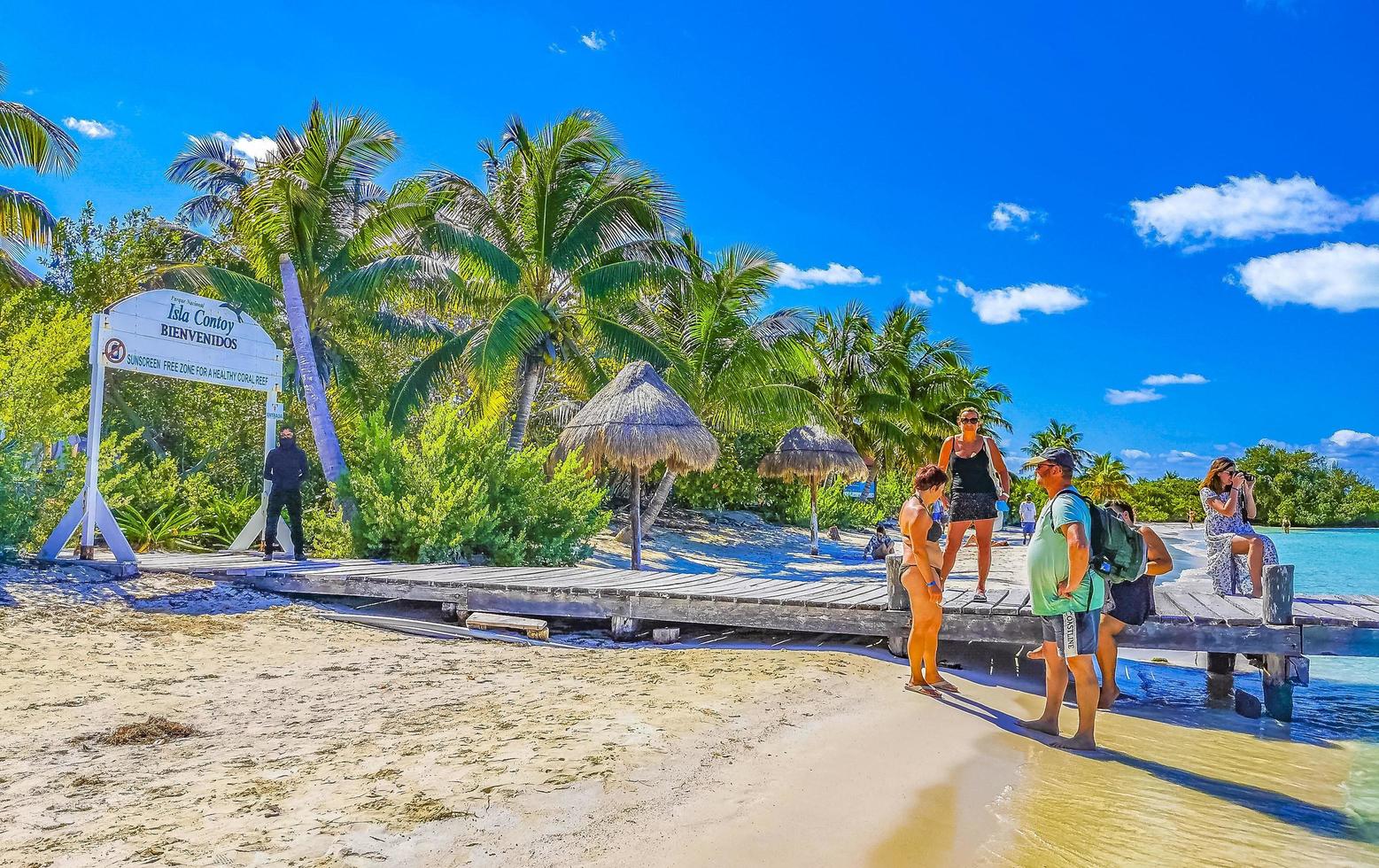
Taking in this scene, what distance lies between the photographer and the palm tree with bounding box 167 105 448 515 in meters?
13.7

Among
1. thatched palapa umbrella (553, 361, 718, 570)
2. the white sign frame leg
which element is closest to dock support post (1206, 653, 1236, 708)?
thatched palapa umbrella (553, 361, 718, 570)

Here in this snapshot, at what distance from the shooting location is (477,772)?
4.07 m

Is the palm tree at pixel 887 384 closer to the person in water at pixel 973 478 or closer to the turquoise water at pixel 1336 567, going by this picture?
the turquoise water at pixel 1336 567

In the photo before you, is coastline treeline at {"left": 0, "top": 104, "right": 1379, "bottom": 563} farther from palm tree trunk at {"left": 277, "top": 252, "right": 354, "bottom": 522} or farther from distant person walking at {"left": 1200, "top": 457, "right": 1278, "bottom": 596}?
distant person walking at {"left": 1200, "top": 457, "right": 1278, "bottom": 596}

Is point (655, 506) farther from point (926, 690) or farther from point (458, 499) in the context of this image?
point (926, 690)

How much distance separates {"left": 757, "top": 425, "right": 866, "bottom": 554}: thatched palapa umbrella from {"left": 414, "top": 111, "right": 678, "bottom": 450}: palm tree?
548 centimetres

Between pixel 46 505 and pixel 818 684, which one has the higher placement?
pixel 46 505

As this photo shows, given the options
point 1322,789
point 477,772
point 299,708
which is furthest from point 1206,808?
point 299,708

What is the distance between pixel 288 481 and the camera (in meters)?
10.3

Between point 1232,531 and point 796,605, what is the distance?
12.9 feet

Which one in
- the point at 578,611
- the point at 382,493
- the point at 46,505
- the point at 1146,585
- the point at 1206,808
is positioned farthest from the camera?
the point at 382,493

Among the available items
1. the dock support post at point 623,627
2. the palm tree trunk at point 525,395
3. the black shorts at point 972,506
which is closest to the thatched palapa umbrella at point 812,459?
the palm tree trunk at point 525,395

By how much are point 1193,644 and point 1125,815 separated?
3044 mm

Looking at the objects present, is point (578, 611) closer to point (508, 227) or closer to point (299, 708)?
point (299, 708)
